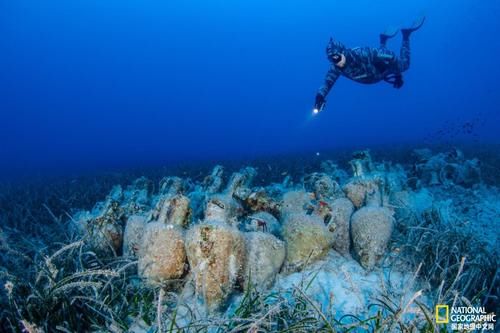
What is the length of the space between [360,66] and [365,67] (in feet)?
0.73

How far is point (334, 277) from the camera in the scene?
311cm

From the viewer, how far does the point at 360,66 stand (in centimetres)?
797

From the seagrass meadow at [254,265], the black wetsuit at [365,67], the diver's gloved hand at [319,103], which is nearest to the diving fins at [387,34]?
the black wetsuit at [365,67]

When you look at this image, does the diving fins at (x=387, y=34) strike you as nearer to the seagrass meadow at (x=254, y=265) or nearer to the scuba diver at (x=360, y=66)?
the scuba diver at (x=360, y=66)

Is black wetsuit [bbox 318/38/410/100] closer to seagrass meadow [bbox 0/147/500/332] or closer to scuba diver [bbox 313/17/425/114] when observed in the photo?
scuba diver [bbox 313/17/425/114]

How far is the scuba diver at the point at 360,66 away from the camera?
6.98 m

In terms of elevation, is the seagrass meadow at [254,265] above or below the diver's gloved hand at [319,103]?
below

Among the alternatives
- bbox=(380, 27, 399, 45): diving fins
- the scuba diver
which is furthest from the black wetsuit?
bbox=(380, 27, 399, 45): diving fins

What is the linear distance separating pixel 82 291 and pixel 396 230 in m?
2.99

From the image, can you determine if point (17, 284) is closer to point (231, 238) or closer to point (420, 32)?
point (231, 238)

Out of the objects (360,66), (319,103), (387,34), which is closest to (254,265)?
(319,103)

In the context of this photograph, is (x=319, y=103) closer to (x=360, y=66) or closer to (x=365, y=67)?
(x=360, y=66)

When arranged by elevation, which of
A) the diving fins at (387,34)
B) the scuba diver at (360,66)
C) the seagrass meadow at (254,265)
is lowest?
the seagrass meadow at (254,265)

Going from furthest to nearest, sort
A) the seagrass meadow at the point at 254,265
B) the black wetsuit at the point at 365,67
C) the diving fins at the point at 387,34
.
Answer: the diving fins at the point at 387,34 < the black wetsuit at the point at 365,67 < the seagrass meadow at the point at 254,265
